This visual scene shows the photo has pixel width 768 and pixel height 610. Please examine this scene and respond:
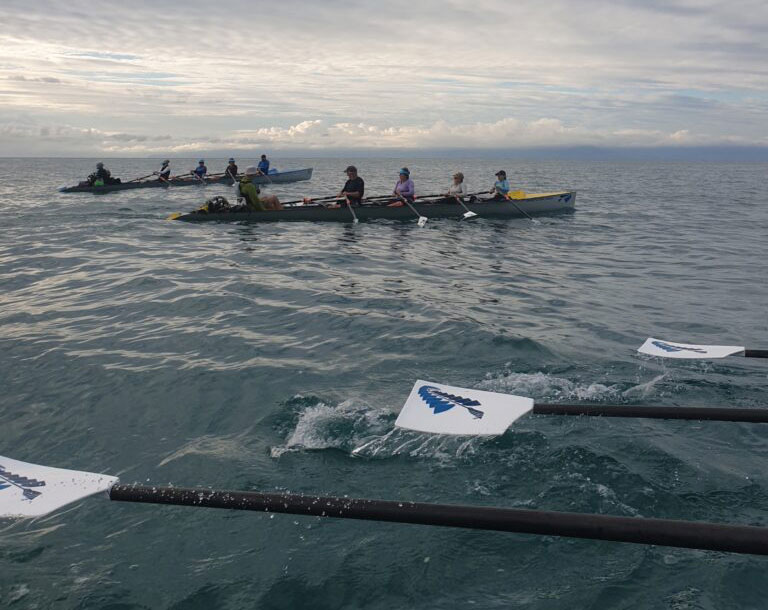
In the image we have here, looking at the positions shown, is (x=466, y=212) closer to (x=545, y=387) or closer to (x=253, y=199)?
(x=253, y=199)

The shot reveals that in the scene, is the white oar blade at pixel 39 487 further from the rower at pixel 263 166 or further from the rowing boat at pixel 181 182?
the rower at pixel 263 166

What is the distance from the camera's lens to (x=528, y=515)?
3.13 meters

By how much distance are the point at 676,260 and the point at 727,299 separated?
16.0ft

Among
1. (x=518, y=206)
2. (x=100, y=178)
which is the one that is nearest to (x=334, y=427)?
(x=518, y=206)

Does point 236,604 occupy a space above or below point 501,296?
below

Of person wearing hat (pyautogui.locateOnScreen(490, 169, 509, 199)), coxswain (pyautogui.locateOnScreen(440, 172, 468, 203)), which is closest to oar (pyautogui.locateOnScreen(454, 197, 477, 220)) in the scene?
coxswain (pyautogui.locateOnScreen(440, 172, 468, 203))

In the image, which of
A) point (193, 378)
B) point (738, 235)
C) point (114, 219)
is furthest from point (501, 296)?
point (114, 219)

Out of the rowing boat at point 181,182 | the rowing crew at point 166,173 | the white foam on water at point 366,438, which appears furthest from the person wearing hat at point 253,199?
the white foam on water at point 366,438

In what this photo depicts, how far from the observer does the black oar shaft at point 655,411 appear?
16.5 ft

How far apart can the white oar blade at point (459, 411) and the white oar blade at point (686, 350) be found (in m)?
2.81

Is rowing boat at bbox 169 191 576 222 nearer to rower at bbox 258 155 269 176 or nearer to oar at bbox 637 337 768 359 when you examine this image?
oar at bbox 637 337 768 359

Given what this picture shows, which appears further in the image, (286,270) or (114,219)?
(114,219)

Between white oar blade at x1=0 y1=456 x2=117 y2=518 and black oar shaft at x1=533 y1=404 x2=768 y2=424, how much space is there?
359 cm

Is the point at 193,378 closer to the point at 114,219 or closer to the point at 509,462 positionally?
the point at 509,462
